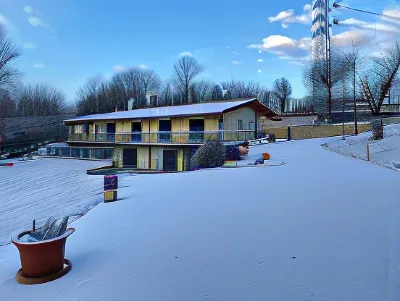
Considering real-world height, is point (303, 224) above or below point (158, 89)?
below

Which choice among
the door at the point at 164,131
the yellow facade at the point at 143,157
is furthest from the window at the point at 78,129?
the door at the point at 164,131

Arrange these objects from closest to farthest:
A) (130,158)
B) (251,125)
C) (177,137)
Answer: (177,137) → (130,158) → (251,125)

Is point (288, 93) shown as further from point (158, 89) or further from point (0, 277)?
point (0, 277)

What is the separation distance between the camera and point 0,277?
3.96m

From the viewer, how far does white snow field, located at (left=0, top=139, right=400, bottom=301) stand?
10.2 ft

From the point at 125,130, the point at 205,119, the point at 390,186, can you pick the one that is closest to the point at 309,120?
the point at 205,119

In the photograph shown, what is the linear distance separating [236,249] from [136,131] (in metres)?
21.3

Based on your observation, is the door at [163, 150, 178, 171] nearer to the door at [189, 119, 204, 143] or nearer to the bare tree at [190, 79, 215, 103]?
the door at [189, 119, 204, 143]

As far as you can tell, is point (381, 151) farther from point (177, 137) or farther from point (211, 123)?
point (177, 137)

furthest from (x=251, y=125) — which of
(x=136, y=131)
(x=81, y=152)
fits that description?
(x=81, y=152)

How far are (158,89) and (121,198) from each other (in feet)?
179

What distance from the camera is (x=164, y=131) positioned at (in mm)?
22000

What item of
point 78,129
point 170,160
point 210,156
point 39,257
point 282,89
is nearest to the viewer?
point 39,257

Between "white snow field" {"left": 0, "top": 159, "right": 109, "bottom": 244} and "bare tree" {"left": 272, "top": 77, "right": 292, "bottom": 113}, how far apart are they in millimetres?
54519
